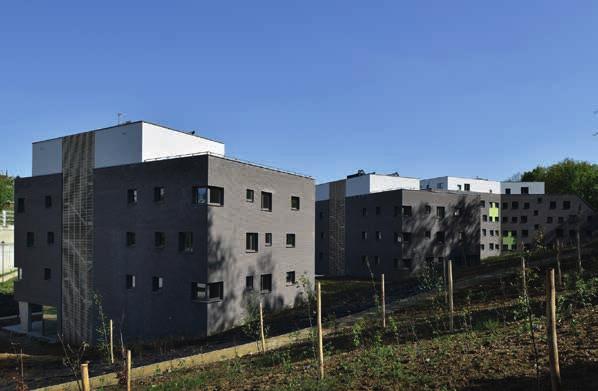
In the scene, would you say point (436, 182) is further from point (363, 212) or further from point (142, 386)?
point (142, 386)

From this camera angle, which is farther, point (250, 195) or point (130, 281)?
point (250, 195)

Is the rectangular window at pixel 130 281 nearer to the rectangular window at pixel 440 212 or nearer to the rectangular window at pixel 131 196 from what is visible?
the rectangular window at pixel 131 196

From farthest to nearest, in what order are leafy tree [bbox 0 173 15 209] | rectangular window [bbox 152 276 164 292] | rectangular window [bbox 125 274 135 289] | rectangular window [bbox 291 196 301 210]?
leafy tree [bbox 0 173 15 209]
rectangular window [bbox 291 196 301 210]
rectangular window [bbox 125 274 135 289]
rectangular window [bbox 152 276 164 292]

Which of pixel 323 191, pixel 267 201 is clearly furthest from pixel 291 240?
pixel 323 191

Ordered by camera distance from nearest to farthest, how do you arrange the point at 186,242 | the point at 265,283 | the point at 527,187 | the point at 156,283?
1. the point at 186,242
2. the point at 156,283
3. the point at 265,283
4. the point at 527,187

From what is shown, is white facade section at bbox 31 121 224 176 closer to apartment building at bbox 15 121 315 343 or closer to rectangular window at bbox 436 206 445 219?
apartment building at bbox 15 121 315 343

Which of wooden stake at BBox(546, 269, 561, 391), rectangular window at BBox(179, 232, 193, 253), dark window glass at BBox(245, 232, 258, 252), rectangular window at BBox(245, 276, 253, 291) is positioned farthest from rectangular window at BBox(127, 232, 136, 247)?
wooden stake at BBox(546, 269, 561, 391)

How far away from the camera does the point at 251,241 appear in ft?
84.6

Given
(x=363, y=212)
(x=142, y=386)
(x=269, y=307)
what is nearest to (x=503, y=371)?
(x=142, y=386)

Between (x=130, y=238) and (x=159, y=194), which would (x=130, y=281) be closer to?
(x=130, y=238)

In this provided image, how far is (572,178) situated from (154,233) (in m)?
75.2

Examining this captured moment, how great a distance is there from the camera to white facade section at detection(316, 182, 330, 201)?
51.9m

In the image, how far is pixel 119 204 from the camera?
2542cm

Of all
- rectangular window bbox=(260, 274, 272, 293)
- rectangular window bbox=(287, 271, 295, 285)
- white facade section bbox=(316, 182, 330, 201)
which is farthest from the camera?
white facade section bbox=(316, 182, 330, 201)
